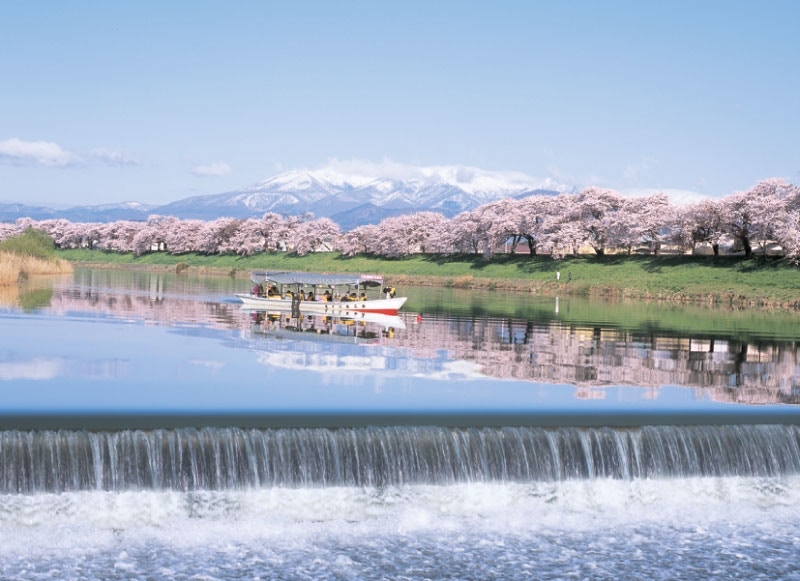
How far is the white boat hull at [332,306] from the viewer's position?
5647cm

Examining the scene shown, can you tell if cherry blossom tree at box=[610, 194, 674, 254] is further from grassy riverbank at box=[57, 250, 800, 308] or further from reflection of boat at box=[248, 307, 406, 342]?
reflection of boat at box=[248, 307, 406, 342]

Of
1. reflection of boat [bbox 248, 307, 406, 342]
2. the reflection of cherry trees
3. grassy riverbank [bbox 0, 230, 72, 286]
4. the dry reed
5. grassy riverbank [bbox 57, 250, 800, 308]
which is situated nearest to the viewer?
the reflection of cherry trees

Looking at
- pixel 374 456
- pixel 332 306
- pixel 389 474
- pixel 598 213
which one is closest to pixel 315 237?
pixel 598 213

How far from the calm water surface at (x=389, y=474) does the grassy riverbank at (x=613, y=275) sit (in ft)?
174

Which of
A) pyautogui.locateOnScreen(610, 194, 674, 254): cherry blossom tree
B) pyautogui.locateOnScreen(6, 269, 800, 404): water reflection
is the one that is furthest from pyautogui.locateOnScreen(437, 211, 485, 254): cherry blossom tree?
pyautogui.locateOnScreen(6, 269, 800, 404): water reflection

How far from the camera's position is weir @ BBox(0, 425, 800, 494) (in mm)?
18062

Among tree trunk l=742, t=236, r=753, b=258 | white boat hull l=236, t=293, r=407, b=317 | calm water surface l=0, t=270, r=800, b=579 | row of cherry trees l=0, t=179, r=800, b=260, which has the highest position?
row of cherry trees l=0, t=179, r=800, b=260

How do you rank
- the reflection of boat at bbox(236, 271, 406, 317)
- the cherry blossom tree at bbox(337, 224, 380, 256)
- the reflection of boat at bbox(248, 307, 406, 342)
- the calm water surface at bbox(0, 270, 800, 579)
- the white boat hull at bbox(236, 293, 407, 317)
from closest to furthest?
the calm water surface at bbox(0, 270, 800, 579) < the reflection of boat at bbox(248, 307, 406, 342) < the white boat hull at bbox(236, 293, 407, 317) < the reflection of boat at bbox(236, 271, 406, 317) < the cherry blossom tree at bbox(337, 224, 380, 256)

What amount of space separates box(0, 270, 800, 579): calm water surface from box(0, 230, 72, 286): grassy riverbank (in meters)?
43.9

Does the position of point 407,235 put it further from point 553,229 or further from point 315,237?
point 553,229

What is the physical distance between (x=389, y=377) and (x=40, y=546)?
14807 mm

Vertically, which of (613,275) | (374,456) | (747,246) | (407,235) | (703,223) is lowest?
(374,456)

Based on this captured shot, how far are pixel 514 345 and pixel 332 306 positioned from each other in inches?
836

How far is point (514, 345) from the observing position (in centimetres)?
4006
